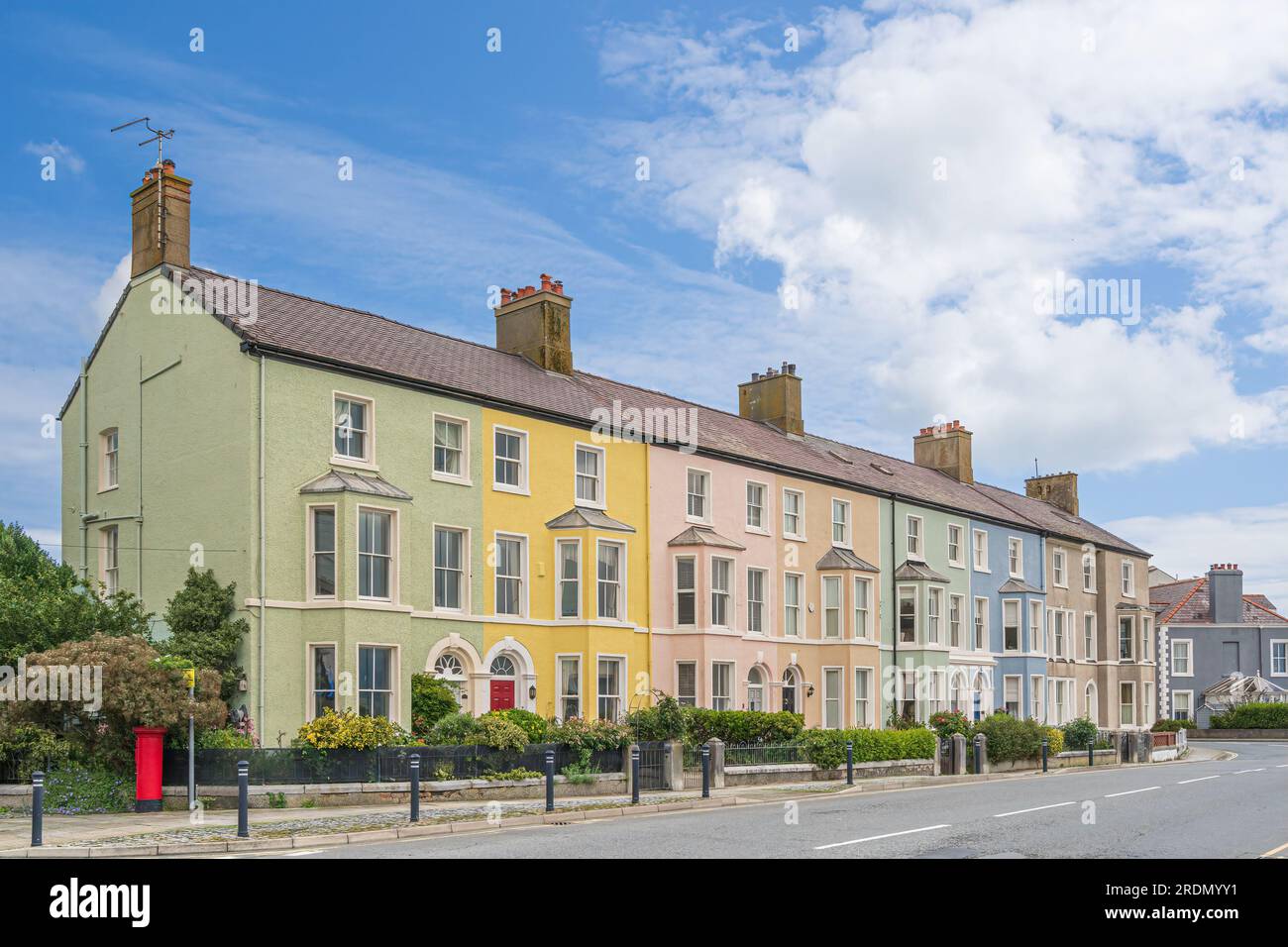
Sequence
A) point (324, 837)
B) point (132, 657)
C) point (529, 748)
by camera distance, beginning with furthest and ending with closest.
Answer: point (529, 748) → point (132, 657) → point (324, 837)

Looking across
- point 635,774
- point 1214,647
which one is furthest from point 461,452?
point 1214,647

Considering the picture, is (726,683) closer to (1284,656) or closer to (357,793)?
(357,793)

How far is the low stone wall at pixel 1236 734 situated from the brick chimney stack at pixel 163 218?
188 feet

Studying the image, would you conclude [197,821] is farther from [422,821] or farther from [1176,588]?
[1176,588]

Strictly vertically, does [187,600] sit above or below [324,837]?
above

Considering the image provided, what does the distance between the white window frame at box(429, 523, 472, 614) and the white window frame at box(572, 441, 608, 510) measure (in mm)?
Result: 4040

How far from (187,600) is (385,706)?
4.56m

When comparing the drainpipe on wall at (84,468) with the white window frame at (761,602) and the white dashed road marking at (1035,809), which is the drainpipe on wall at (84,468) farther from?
the white dashed road marking at (1035,809)

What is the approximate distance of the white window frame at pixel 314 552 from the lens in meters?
26.4

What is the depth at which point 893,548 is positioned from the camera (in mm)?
45062

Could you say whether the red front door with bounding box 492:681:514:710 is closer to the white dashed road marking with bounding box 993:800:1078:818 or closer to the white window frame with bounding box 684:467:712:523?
the white window frame with bounding box 684:467:712:523

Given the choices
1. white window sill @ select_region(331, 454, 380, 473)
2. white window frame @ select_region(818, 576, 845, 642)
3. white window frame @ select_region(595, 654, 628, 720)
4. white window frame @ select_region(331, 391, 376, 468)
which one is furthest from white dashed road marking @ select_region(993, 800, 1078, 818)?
white window frame @ select_region(818, 576, 845, 642)
